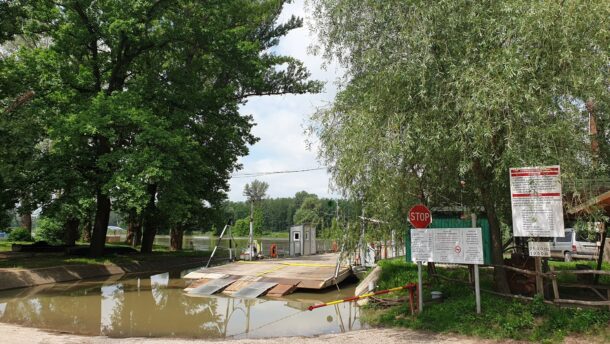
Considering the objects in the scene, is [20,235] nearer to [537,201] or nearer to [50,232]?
[50,232]

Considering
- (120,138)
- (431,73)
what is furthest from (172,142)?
(431,73)

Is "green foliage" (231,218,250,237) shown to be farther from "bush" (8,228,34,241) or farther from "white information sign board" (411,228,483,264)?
"white information sign board" (411,228,483,264)

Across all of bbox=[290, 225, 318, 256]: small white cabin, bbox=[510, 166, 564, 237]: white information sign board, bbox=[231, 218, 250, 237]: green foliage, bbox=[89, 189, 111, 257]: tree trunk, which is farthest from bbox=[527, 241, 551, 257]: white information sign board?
bbox=[231, 218, 250, 237]: green foliage

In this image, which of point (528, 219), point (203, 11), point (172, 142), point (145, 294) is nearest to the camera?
point (528, 219)

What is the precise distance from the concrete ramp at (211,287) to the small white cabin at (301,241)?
11.4 m

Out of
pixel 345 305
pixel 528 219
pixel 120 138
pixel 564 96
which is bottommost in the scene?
pixel 345 305

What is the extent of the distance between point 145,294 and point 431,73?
12.6 m

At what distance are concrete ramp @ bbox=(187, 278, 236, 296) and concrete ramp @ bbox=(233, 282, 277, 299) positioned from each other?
0.95 metres

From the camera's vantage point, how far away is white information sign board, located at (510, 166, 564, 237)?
8.22m

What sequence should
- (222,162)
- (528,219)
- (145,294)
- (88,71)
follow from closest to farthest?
(528,219)
(145,294)
(88,71)
(222,162)

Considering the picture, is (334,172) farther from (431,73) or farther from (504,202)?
(504,202)

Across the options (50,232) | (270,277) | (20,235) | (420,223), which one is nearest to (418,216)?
(420,223)

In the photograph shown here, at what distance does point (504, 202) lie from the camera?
10.8m

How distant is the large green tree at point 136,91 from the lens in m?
19.4
